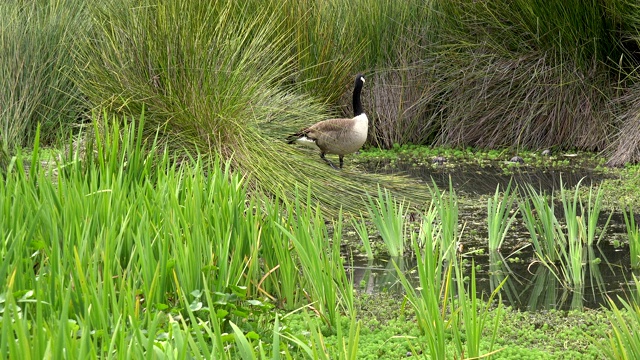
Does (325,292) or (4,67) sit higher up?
(4,67)

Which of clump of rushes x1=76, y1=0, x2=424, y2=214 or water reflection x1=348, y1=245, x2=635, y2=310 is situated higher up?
clump of rushes x1=76, y1=0, x2=424, y2=214

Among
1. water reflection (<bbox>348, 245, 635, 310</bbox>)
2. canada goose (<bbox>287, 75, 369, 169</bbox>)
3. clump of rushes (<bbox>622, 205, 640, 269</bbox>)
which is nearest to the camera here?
water reflection (<bbox>348, 245, 635, 310</bbox>)

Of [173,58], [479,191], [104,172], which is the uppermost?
[173,58]

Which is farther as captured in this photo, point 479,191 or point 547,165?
point 547,165

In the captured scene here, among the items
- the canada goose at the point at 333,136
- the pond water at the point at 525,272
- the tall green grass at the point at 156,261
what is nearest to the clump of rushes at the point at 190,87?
the canada goose at the point at 333,136

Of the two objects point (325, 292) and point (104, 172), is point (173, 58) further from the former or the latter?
point (325, 292)

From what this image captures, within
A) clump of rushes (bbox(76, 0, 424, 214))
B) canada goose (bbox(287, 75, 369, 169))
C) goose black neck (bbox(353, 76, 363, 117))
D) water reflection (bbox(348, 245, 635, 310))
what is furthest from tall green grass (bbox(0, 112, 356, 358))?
goose black neck (bbox(353, 76, 363, 117))

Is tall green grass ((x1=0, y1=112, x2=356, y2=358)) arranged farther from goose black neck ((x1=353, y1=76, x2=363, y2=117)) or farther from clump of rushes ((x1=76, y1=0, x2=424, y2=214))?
goose black neck ((x1=353, y1=76, x2=363, y2=117))

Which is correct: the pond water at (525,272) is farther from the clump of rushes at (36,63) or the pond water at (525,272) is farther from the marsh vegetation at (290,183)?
the clump of rushes at (36,63)

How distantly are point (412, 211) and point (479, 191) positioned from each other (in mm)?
1060

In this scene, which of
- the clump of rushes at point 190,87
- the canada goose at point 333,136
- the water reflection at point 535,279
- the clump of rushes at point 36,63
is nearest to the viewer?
the water reflection at point 535,279

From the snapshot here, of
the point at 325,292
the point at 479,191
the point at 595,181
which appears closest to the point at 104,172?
the point at 325,292

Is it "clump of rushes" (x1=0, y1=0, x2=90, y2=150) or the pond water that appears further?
"clump of rushes" (x1=0, y1=0, x2=90, y2=150)

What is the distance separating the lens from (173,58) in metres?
5.65
